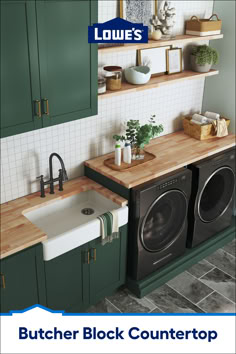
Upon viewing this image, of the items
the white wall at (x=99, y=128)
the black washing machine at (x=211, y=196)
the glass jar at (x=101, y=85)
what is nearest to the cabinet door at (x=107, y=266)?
the white wall at (x=99, y=128)

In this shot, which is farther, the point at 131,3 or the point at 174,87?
the point at 174,87

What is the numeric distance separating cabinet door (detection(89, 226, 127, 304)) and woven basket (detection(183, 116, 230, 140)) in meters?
1.31

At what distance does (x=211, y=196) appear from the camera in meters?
4.32

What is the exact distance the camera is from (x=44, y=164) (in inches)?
137

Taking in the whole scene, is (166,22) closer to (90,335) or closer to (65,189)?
(65,189)

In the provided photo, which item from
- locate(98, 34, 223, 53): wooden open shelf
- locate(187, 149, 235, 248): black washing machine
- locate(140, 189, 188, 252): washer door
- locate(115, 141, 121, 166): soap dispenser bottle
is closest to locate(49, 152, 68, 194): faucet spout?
locate(115, 141, 121, 166): soap dispenser bottle

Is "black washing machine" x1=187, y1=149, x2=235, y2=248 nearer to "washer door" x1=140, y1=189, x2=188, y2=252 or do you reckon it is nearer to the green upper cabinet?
"washer door" x1=140, y1=189, x2=188, y2=252

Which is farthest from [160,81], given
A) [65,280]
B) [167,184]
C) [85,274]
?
[65,280]

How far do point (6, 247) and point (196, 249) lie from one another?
2.05 meters

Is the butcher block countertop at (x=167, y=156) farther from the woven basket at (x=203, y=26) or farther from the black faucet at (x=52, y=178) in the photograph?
the woven basket at (x=203, y=26)

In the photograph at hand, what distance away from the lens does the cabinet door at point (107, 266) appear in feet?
11.0

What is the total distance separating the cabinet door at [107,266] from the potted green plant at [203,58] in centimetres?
177

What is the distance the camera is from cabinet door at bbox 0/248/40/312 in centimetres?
280

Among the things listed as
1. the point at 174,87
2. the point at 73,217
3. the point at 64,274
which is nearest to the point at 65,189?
the point at 73,217
